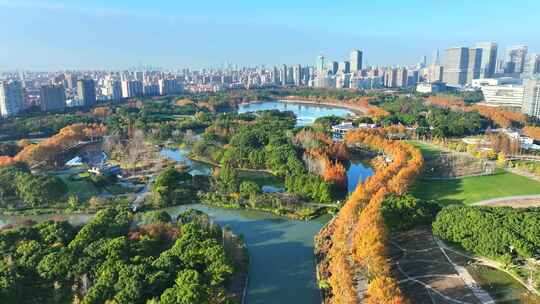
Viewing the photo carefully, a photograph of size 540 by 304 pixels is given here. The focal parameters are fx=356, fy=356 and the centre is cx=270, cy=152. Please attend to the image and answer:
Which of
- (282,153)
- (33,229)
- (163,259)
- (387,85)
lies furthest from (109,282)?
(387,85)

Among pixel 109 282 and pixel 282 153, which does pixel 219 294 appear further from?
pixel 282 153

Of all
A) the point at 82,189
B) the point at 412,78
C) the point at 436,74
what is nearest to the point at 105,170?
the point at 82,189

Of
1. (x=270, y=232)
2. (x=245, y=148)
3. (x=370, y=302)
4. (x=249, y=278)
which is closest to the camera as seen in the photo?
(x=370, y=302)

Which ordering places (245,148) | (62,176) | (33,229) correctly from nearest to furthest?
1. (33,229)
2. (62,176)
3. (245,148)

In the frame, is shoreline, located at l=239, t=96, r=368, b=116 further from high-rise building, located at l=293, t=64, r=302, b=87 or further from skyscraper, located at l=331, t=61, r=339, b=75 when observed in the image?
skyscraper, located at l=331, t=61, r=339, b=75

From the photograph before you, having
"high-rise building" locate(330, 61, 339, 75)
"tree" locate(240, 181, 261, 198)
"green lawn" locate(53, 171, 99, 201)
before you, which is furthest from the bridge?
"high-rise building" locate(330, 61, 339, 75)

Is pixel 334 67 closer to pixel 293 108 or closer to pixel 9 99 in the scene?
pixel 293 108
